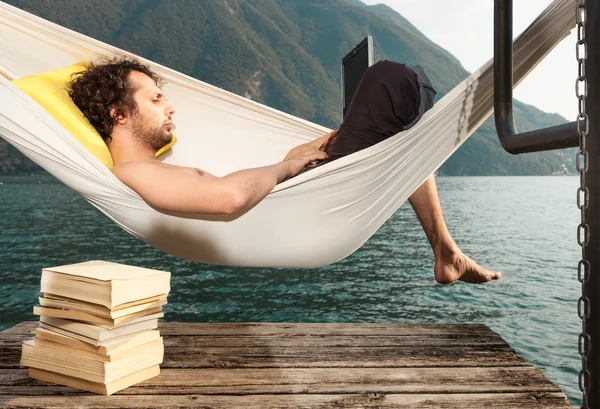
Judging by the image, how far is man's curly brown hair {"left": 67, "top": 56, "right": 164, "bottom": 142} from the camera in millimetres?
1715

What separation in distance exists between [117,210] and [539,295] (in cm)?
1575

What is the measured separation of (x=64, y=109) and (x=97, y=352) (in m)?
0.75

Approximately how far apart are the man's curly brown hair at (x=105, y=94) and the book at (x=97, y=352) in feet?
2.12

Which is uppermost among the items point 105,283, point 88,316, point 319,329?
point 105,283

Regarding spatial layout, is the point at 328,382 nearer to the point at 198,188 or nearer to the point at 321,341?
the point at 321,341

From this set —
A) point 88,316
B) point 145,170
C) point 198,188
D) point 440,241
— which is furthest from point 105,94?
point 440,241

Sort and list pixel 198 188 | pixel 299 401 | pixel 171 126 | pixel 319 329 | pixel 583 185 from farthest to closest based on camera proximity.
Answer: pixel 319 329 < pixel 171 126 < pixel 299 401 < pixel 198 188 < pixel 583 185

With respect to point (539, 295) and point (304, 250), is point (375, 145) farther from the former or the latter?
point (539, 295)

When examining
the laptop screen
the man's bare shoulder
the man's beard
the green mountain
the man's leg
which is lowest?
the man's leg

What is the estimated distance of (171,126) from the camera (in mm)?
1794

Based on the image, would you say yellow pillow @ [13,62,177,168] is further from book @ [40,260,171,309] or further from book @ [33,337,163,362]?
book @ [33,337,163,362]

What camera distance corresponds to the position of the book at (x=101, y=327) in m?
1.60

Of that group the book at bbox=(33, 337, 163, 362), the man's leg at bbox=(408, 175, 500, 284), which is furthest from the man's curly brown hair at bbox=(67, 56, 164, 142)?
the man's leg at bbox=(408, 175, 500, 284)

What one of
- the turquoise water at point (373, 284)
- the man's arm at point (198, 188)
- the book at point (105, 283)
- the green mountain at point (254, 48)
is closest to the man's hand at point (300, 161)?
the man's arm at point (198, 188)
